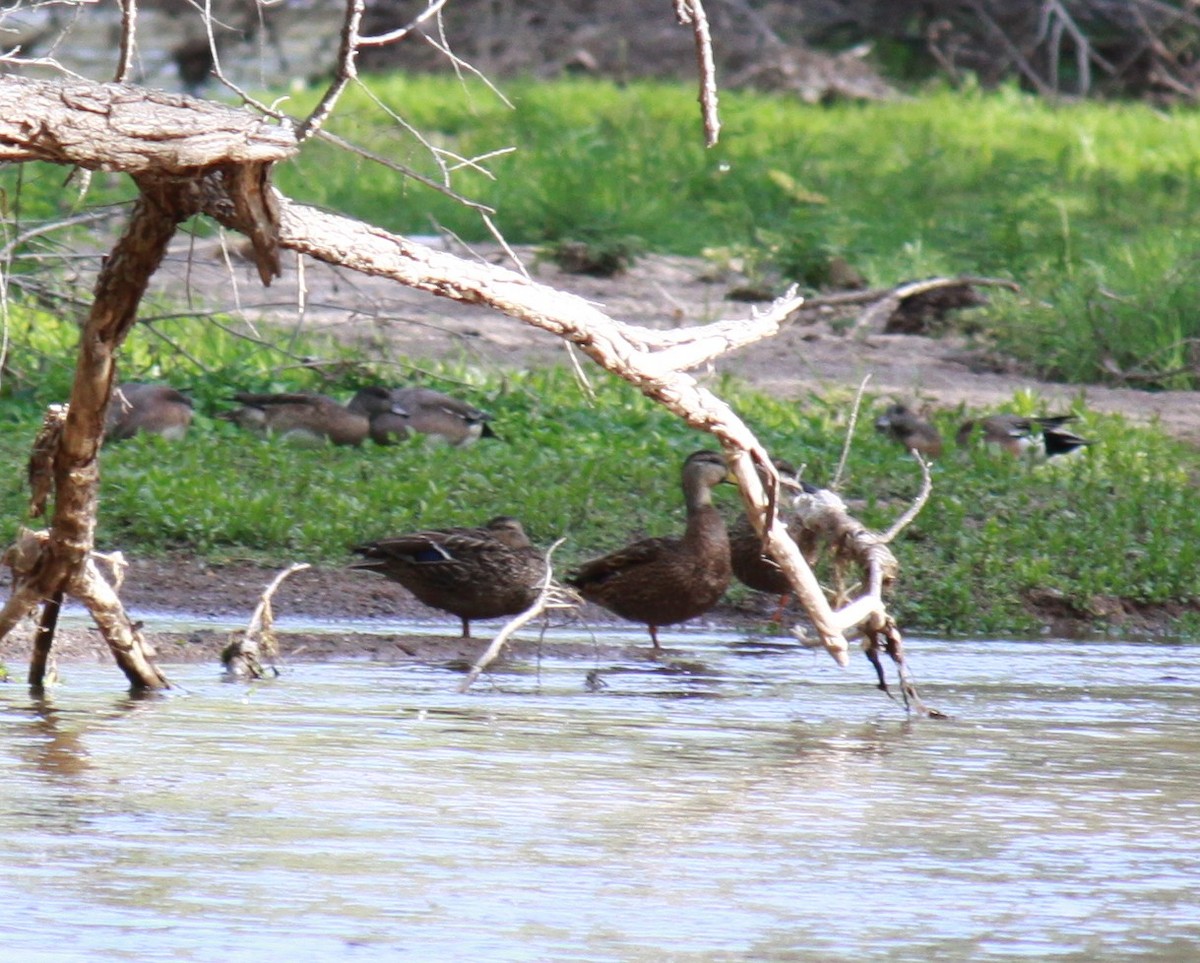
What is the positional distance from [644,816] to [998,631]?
3670 millimetres

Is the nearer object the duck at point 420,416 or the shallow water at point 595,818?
the shallow water at point 595,818

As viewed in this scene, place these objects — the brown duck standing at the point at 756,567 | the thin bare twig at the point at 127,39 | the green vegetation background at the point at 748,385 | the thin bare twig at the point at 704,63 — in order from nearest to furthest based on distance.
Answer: the thin bare twig at the point at 704,63 → the thin bare twig at the point at 127,39 → the brown duck standing at the point at 756,567 → the green vegetation background at the point at 748,385

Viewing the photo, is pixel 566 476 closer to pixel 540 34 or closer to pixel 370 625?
pixel 370 625

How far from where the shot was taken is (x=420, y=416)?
10695mm

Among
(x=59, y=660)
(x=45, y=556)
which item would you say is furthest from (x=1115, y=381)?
(x=45, y=556)

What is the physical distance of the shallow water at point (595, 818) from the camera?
4.09 meters

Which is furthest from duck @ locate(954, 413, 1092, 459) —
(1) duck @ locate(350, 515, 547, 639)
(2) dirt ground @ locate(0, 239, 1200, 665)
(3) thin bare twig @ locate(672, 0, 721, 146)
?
(3) thin bare twig @ locate(672, 0, 721, 146)

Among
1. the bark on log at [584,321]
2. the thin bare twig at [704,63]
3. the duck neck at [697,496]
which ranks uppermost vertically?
the thin bare twig at [704,63]

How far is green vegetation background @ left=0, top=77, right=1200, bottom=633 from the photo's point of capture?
352 inches

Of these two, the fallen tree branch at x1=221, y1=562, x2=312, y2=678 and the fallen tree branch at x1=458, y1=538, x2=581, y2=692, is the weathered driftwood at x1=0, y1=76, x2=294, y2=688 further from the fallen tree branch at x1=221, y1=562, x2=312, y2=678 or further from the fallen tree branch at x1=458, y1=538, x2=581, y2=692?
the fallen tree branch at x1=458, y1=538, x2=581, y2=692

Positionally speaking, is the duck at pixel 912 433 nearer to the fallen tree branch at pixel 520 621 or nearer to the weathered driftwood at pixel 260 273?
the fallen tree branch at pixel 520 621

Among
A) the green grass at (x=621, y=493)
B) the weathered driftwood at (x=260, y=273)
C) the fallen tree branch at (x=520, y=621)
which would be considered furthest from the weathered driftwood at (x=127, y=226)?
the green grass at (x=621, y=493)

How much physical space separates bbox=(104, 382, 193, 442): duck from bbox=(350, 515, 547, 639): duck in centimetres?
251

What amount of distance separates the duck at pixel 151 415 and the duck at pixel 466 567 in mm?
2508
